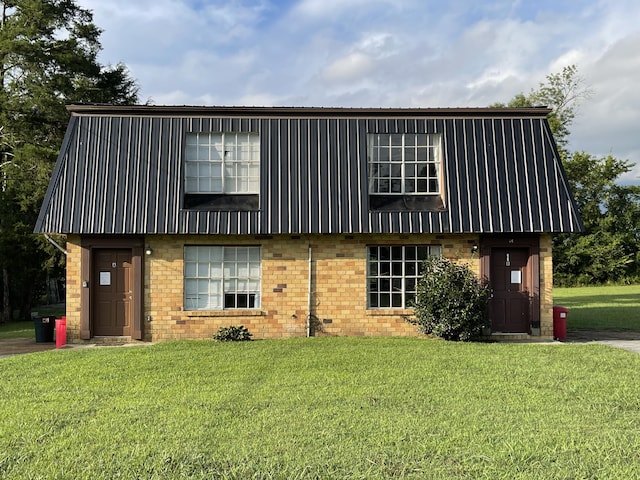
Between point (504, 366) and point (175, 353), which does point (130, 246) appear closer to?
point (175, 353)

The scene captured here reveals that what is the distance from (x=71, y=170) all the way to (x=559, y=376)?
11458 millimetres

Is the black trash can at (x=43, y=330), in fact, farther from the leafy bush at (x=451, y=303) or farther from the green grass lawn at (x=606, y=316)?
the green grass lawn at (x=606, y=316)

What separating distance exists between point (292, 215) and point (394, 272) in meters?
2.92

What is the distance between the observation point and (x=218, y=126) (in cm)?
1380

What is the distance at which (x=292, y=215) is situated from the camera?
43.9 feet

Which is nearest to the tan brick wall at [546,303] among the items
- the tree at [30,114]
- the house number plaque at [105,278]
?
the house number plaque at [105,278]

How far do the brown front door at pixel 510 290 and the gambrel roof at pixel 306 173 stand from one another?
922mm

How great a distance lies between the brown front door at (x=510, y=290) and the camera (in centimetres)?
1370

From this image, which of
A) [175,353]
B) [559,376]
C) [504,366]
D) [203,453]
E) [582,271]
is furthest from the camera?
[582,271]

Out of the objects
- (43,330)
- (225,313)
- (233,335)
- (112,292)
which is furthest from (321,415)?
(43,330)

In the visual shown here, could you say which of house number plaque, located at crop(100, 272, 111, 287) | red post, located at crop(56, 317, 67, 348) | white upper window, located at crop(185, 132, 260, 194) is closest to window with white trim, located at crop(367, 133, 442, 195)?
white upper window, located at crop(185, 132, 260, 194)

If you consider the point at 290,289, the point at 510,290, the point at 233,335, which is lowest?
the point at 233,335

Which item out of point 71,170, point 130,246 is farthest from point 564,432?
point 71,170

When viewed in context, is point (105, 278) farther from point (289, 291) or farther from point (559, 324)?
point (559, 324)
